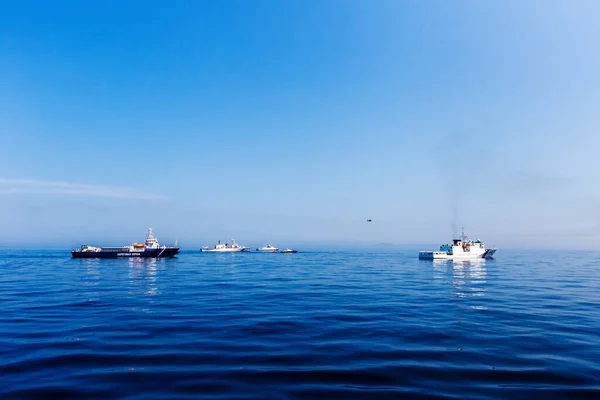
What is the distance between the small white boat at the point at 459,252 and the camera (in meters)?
91.0

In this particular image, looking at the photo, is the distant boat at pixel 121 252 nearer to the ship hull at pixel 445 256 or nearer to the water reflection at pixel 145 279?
the water reflection at pixel 145 279

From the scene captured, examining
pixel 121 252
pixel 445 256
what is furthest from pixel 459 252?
pixel 121 252

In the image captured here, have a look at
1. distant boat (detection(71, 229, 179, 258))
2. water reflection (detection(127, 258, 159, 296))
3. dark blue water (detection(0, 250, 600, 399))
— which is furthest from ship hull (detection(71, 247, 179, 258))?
dark blue water (detection(0, 250, 600, 399))

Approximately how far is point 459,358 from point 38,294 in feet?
111

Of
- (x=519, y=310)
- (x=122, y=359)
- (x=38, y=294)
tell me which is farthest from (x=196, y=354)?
(x=38, y=294)

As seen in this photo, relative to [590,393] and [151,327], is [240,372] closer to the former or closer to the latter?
[151,327]

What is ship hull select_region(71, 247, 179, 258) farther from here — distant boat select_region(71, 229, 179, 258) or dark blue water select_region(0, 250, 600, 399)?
dark blue water select_region(0, 250, 600, 399)

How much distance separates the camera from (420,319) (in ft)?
63.2

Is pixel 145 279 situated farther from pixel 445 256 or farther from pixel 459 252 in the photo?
pixel 459 252

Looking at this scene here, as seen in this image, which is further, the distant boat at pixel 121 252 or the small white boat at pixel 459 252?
the distant boat at pixel 121 252

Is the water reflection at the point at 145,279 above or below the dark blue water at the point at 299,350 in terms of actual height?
below

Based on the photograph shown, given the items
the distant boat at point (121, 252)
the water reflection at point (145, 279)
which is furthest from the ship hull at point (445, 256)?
the distant boat at point (121, 252)

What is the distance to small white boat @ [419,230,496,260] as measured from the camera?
9100cm

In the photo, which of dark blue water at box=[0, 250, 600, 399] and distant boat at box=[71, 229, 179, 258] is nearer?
dark blue water at box=[0, 250, 600, 399]
